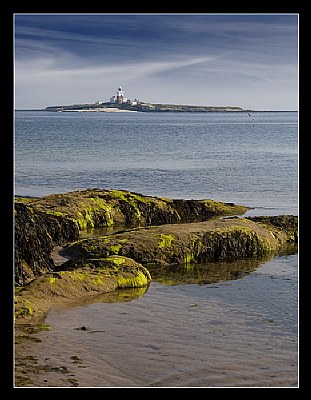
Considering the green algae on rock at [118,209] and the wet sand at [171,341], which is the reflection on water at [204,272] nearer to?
the wet sand at [171,341]

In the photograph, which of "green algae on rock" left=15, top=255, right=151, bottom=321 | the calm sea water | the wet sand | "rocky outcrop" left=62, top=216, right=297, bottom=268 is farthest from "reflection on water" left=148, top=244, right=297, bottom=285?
the calm sea water

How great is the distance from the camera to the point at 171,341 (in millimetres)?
9219

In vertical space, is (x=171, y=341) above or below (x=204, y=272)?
below

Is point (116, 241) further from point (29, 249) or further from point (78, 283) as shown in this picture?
point (78, 283)

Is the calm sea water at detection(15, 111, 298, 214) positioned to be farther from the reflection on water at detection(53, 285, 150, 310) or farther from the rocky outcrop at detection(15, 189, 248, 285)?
the reflection on water at detection(53, 285, 150, 310)

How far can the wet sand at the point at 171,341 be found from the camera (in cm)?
782

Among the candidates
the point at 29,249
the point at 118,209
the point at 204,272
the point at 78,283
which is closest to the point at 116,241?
the point at 204,272

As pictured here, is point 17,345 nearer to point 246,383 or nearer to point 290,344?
point 246,383

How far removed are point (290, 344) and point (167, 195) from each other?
19.6 meters

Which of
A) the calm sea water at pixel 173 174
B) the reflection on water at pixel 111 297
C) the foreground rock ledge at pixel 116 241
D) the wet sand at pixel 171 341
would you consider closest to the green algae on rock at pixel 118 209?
the foreground rock ledge at pixel 116 241

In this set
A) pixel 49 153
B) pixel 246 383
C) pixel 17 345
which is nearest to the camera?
pixel 246 383

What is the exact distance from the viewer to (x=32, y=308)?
9.92m

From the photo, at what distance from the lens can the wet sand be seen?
25.6ft
